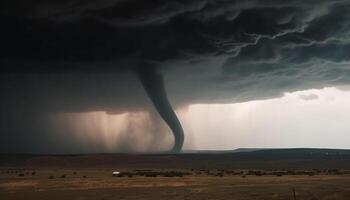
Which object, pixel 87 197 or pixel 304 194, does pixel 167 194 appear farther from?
pixel 304 194

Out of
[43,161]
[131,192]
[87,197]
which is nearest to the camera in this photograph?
[87,197]

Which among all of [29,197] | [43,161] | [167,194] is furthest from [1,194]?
[43,161]

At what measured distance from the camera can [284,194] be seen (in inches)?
1702

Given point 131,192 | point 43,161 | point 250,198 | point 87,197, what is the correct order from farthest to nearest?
1. point 43,161
2. point 131,192
3. point 87,197
4. point 250,198

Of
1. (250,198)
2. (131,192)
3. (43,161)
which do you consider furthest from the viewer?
(43,161)

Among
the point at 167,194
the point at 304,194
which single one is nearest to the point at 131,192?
the point at 167,194

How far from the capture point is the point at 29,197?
48.6 metres

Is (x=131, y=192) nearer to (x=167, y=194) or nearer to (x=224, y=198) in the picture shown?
(x=167, y=194)

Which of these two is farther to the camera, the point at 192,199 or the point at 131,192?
the point at 131,192

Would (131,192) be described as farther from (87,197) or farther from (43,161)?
(43,161)

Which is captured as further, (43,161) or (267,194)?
(43,161)

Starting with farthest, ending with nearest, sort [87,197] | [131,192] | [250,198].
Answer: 1. [131,192]
2. [87,197]
3. [250,198]

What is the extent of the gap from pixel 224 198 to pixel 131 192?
42.1 feet

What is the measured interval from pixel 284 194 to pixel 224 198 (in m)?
5.58
